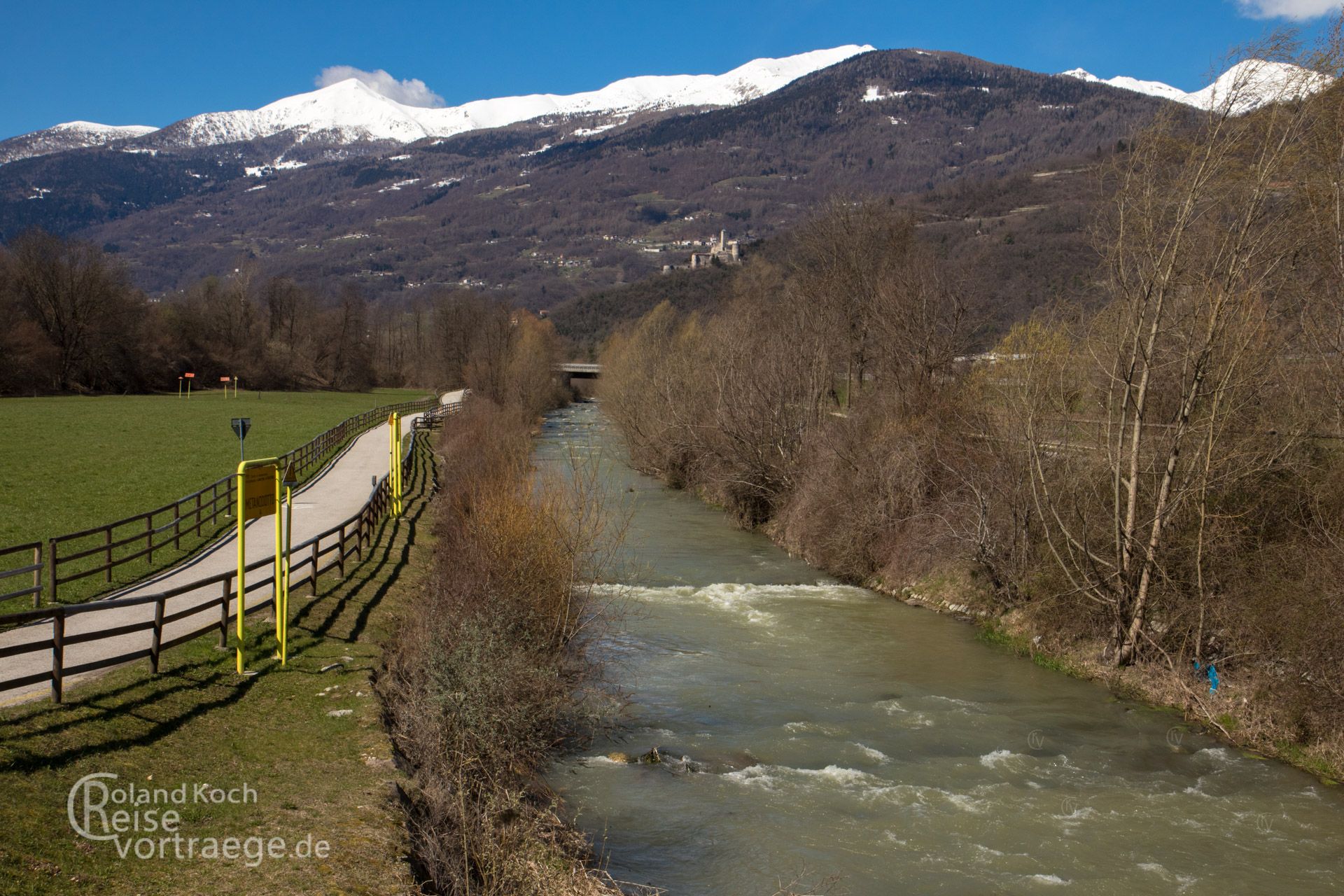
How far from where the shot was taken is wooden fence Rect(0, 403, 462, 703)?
37.6 ft

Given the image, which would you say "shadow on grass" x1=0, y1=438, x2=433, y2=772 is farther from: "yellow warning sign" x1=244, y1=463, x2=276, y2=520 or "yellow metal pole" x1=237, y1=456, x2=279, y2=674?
"yellow warning sign" x1=244, y1=463, x2=276, y2=520

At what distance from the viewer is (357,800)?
11.0m

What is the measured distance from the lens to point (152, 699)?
12375 millimetres

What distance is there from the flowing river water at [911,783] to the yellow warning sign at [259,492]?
18.6 ft

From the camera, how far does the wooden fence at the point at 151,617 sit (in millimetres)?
11453

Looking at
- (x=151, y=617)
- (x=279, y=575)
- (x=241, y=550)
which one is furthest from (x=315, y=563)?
(x=241, y=550)

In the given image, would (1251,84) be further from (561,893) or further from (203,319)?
(203,319)

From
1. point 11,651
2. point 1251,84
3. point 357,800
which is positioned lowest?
point 357,800

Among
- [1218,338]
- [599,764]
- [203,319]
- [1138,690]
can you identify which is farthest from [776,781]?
[203,319]

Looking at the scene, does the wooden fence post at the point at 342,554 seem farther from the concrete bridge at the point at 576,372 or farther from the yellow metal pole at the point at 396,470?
the concrete bridge at the point at 576,372

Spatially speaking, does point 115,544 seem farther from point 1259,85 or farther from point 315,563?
point 1259,85

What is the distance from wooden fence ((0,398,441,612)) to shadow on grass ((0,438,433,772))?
2.25 meters

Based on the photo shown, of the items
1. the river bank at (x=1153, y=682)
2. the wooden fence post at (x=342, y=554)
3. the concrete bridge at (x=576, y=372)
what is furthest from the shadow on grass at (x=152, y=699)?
the concrete bridge at (x=576, y=372)

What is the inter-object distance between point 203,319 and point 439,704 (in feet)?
331
